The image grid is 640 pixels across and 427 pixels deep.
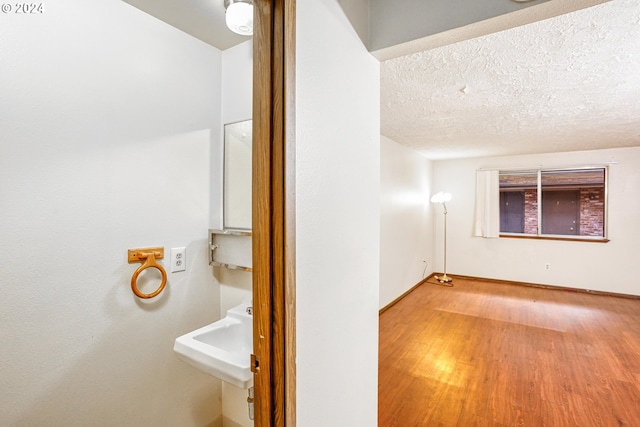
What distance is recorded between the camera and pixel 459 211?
18.7 ft

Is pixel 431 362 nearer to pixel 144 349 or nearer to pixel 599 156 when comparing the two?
pixel 144 349

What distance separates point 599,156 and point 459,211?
7.17ft

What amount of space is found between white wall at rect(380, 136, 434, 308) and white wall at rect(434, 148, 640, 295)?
489mm

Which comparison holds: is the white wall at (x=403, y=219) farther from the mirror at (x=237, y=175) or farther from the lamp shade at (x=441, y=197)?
the mirror at (x=237, y=175)

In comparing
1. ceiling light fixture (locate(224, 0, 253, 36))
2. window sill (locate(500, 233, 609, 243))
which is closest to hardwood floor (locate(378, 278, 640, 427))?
window sill (locate(500, 233, 609, 243))

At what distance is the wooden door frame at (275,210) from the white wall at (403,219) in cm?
301

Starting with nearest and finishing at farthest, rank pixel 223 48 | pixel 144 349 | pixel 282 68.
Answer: pixel 282 68 → pixel 144 349 → pixel 223 48

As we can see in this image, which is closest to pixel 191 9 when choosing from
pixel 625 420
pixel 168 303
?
pixel 168 303

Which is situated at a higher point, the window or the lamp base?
the window

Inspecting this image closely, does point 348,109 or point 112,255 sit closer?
point 348,109

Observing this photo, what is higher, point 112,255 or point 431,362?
point 112,255

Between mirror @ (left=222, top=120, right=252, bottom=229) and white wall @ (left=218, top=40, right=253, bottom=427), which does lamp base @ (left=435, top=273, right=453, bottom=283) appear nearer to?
white wall @ (left=218, top=40, right=253, bottom=427)

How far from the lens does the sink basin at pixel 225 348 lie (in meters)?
1.19

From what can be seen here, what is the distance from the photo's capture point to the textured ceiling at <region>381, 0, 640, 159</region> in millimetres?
1584
